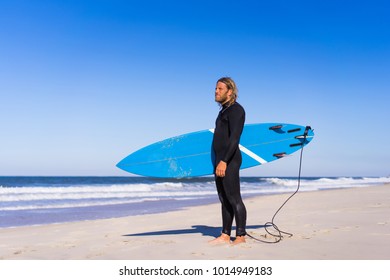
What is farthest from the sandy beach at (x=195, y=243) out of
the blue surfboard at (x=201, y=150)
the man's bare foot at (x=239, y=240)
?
the blue surfboard at (x=201, y=150)

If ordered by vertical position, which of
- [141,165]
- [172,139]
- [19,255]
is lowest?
[19,255]

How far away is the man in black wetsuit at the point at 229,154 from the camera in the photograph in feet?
12.2

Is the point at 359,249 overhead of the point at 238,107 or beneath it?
beneath

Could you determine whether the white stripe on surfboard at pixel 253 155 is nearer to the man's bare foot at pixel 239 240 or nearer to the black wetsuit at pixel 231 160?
the black wetsuit at pixel 231 160

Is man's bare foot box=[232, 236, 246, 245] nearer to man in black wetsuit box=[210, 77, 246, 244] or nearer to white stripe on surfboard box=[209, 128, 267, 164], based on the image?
man in black wetsuit box=[210, 77, 246, 244]

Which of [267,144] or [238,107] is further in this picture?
[267,144]

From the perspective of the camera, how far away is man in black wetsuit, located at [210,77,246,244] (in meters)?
3.71

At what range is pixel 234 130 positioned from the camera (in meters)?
3.68

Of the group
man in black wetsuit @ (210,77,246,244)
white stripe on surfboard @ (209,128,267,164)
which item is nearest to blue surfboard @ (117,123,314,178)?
white stripe on surfboard @ (209,128,267,164)
